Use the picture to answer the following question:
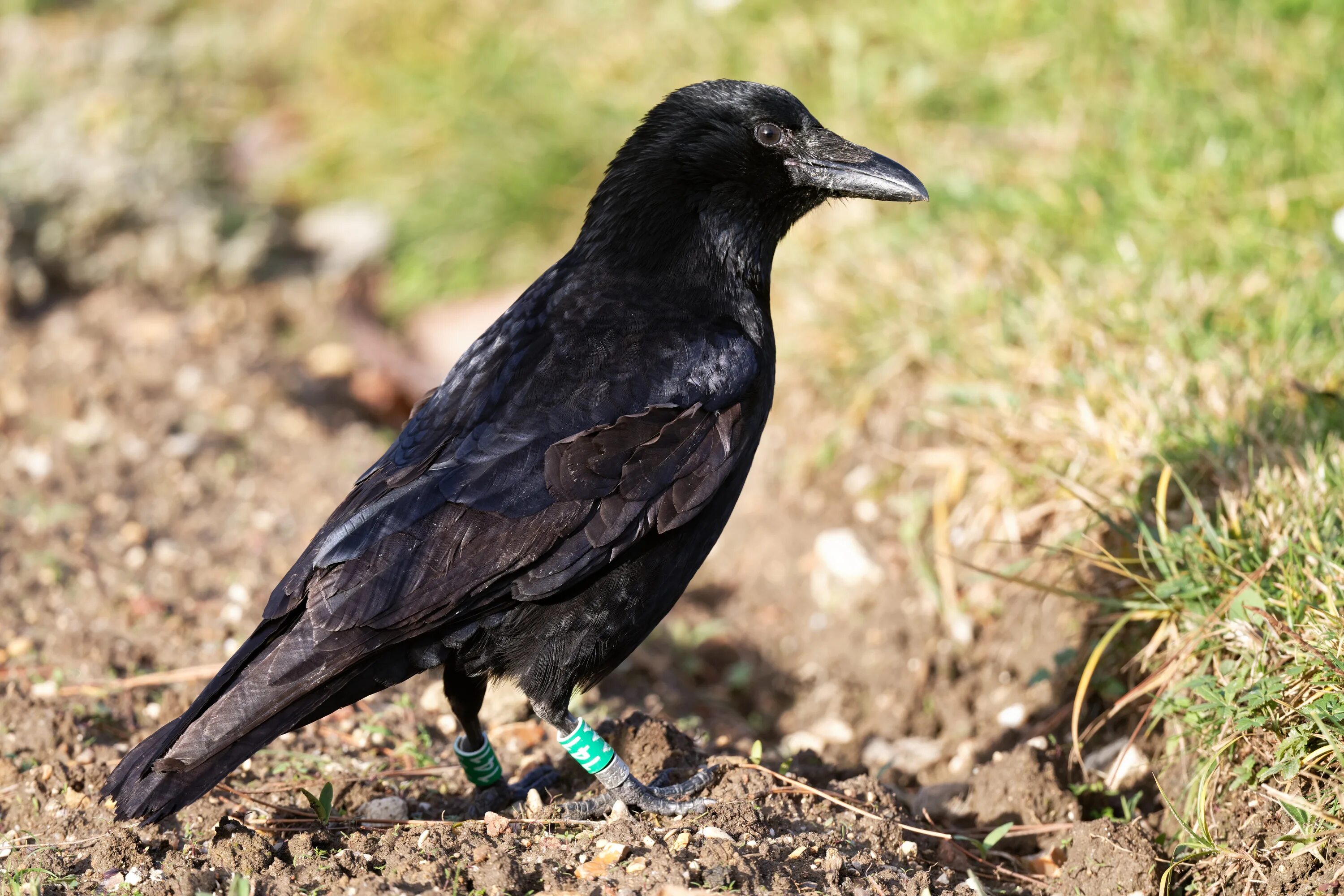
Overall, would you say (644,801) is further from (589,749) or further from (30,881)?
(30,881)

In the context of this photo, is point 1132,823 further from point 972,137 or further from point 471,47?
point 471,47

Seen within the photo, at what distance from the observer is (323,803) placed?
2.92 metres

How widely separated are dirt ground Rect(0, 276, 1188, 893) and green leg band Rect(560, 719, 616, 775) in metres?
0.15

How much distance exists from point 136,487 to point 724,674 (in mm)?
2325

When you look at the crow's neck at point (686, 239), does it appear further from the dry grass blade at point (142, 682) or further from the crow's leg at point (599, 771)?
the dry grass blade at point (142, 682)

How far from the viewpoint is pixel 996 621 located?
4.22 m

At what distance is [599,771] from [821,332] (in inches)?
105

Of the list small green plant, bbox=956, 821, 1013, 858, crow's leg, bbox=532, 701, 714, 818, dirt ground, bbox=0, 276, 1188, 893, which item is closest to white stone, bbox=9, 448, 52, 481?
dirt ground, bbox=0, 276, 1188, 893

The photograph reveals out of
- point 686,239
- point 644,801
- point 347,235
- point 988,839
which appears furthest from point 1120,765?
point 347,235

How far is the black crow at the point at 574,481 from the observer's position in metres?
2.74

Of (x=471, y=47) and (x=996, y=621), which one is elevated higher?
(x=471, y=47)

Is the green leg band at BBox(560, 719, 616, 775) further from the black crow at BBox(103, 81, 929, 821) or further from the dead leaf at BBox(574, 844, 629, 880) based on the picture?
the dead leaf at BBox(574, 844, 629, 880)

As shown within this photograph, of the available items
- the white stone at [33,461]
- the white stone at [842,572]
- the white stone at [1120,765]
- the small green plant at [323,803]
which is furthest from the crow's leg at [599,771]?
the white stone at [33,461]

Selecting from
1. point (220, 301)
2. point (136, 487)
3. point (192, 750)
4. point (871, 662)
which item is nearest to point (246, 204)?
point (220, 301)
